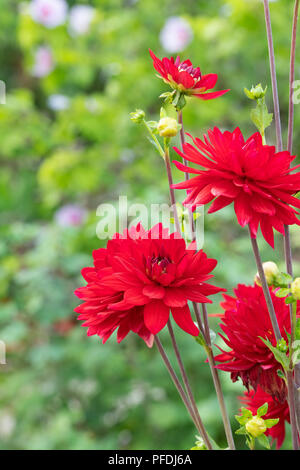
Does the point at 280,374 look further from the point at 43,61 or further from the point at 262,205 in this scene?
the point at 43,61

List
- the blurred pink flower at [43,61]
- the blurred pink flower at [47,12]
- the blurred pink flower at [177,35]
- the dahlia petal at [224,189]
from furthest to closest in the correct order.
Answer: the blurred pink flower at [43,61] < the blurred pink flower at [47,12] < the blurred pink flower at [177,35] < the dahlia petal at [224,189]

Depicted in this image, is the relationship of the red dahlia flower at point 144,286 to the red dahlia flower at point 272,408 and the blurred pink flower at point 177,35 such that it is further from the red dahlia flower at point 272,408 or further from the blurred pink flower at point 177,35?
the blurred pink flower at point 177,35

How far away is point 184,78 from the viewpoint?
0.30 metres

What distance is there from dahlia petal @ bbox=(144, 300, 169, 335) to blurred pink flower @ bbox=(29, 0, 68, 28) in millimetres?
→ 1463

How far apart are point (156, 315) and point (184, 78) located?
0.13 metres

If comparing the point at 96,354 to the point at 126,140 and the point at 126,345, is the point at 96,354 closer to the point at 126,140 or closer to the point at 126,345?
the point at 126,345

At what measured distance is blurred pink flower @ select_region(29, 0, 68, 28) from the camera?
5.03 ft

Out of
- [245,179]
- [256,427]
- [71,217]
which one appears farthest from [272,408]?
[71,217]

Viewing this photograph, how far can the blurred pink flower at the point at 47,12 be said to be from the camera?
1532 millimetres

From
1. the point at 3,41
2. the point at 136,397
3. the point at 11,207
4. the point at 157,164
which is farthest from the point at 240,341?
the point at 3,41

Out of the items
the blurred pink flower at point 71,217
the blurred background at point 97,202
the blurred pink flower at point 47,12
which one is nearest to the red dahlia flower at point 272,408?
the blurred background at point 97,202

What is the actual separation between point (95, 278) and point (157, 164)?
1.26m

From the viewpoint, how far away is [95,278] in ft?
0.94

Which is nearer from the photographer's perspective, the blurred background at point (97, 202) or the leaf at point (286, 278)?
the leaf at point (286, 278)
